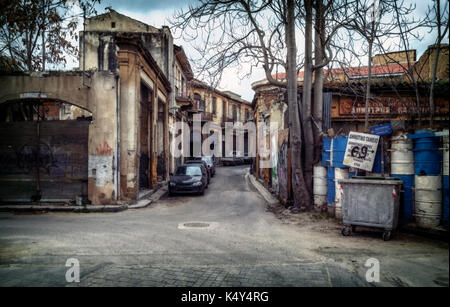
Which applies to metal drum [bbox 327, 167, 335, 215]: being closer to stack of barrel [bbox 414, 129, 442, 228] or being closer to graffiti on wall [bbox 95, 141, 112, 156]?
stack of barrel [bbox 414, 129, 442, 228]

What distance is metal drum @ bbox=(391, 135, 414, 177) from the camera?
7062 millimetres

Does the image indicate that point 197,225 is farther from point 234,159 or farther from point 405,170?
point 234,159

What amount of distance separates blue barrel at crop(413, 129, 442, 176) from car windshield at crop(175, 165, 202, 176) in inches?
425

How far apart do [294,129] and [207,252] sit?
603 centimetres

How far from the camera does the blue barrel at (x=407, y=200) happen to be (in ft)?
23.0

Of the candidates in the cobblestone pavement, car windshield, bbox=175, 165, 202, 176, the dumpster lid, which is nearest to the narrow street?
the cobblestone pavement

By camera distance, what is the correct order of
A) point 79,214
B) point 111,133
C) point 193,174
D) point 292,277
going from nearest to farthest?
1. point 292,277
2. point 79,214
3. point 111,133
4. point 193,174

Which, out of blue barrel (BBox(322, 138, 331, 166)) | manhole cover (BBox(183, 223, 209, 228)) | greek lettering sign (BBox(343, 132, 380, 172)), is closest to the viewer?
greek lettering sign (BBox(343, 132, 380, 172))

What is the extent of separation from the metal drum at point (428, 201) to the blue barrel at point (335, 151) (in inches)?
95.0

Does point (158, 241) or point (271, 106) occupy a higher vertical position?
point (271, 106)

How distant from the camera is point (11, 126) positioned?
1202cm

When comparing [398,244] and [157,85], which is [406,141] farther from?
[157,85]
